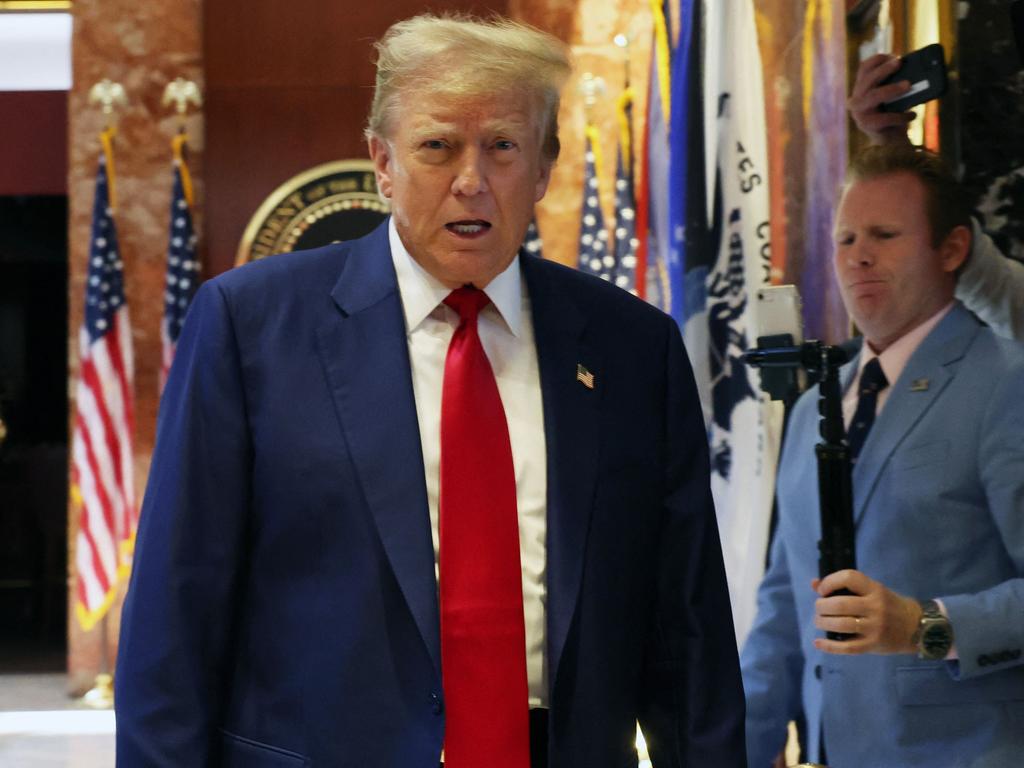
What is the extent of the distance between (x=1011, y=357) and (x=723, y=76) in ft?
4.53

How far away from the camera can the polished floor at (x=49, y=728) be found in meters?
7.25

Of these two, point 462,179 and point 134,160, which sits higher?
point 134,160

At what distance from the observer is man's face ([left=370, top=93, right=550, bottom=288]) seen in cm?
187

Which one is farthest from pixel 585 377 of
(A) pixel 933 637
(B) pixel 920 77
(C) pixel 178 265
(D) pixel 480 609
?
(C) pixel 178 265

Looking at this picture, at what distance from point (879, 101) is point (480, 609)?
4.15 feet

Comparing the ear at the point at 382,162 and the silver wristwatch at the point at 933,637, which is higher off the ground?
the ear at the point at 382,162

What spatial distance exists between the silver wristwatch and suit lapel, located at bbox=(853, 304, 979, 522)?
0.84 ft

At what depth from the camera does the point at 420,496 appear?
1.80 meters

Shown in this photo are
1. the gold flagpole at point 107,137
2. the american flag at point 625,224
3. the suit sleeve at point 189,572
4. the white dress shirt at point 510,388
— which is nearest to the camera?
the suit sleeve at point 189,572

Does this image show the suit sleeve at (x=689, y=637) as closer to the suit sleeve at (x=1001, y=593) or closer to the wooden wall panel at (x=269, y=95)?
the suit sleeve at (x=1001, y=593)

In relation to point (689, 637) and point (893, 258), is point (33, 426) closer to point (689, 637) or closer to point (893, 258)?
point (893, 258)

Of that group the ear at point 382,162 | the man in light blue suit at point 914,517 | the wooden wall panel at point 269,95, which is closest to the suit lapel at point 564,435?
the ear at point 382,162

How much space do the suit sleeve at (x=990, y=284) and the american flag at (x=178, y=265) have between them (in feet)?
21.6

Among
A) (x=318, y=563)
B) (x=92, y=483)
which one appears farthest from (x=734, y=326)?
(x=92, y=483)
